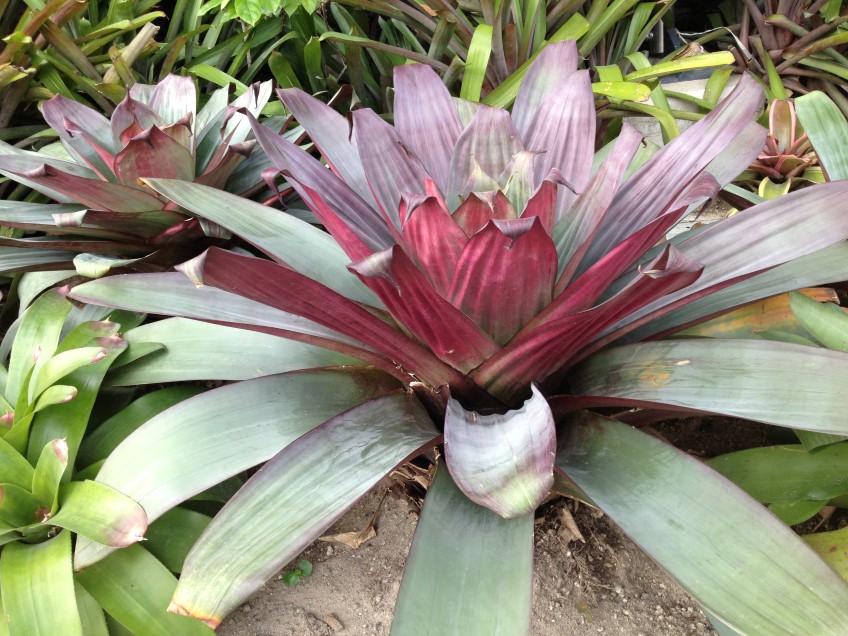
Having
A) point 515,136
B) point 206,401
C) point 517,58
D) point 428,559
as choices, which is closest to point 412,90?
point 515,136

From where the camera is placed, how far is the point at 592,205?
746 millimetres

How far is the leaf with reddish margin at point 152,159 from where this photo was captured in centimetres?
111

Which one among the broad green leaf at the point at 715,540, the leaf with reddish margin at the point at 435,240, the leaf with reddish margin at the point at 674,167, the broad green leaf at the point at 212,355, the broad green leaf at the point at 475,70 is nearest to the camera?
the broad green leaf at the point at 715,540

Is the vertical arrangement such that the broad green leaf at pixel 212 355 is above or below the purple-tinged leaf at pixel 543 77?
below

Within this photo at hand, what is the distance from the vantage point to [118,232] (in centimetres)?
125

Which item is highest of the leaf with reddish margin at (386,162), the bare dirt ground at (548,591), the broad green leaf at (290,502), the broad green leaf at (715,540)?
the leaf with reddish margin at (386,162)

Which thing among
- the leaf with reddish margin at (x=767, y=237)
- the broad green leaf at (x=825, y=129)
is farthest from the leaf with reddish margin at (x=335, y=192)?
the broad green leaf at (x=825, y=129)

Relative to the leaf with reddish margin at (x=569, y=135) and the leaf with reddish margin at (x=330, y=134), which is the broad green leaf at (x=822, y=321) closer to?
the leaf with reddish margin at (x=569, y=135)

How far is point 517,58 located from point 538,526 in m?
1.56

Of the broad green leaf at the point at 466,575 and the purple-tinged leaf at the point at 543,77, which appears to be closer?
the broad green leaf at the point at 466,575

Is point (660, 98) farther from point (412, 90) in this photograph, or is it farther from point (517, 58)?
point (412, 90)

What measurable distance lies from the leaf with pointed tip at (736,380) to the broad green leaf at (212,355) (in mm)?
376

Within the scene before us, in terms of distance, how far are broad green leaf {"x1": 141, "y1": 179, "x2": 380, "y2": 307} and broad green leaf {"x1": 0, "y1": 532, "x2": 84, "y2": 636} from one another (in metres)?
0.53

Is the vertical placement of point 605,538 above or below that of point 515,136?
below
